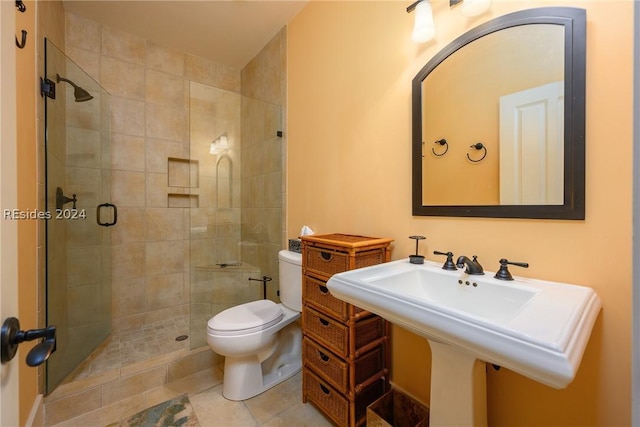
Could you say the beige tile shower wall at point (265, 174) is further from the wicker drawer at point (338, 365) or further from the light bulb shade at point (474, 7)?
the light bulb shade at point (474, 7)

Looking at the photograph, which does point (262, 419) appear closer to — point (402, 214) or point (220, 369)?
point (220, 369)

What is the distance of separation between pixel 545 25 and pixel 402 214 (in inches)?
35.3

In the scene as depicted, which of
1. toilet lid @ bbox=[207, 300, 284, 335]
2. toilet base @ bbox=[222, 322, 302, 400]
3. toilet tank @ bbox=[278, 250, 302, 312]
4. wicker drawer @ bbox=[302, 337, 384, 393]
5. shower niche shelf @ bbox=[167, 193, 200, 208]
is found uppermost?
shower niche shelf @ bbox=[167, 193, 200, 208]

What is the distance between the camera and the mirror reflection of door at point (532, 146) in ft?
3.09

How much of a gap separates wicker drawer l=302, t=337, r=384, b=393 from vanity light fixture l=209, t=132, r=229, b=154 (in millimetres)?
1642

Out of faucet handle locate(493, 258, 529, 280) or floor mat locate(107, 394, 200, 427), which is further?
floor mat locate(107, 394, 200, 427)

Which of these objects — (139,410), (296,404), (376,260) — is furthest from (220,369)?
(376,260)

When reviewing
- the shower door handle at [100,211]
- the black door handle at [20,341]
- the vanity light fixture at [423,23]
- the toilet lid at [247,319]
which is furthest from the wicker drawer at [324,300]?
the shower door handle at [100,211]

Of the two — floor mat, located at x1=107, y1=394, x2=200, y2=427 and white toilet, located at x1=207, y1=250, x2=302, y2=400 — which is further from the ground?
white toilet, located at x1=207, y1=250, x2=302, y2=400

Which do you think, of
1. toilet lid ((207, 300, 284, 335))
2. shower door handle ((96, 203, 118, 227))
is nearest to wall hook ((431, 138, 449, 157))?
toilet lid ((207, 300, 284, 335))

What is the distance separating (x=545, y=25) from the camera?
37.7 inches

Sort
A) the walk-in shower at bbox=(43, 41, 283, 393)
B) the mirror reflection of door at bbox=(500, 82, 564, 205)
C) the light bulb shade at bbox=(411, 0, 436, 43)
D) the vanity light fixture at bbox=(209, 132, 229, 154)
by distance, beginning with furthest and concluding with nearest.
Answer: the vanity light fixture at bbox=(209, 132, 229, 154), the walk-in shower at bbox=(43, 41, 283, 393), the light bulb shade at bbox=(411, 0, 436, 43), the mirror reflection of door at bbox=(500, 82, 564, 205)

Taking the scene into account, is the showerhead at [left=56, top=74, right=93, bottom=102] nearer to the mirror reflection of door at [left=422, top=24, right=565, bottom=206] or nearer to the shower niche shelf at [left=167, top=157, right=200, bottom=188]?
the shower niche shelf at [left=167, top=157, right=200, bottom=188]

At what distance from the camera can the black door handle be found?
0.45 meters
